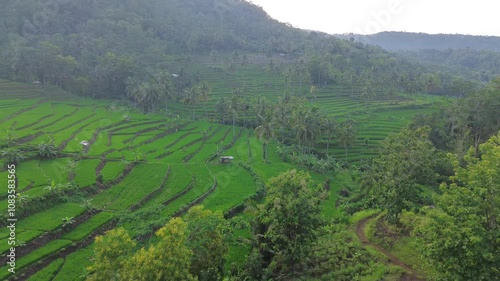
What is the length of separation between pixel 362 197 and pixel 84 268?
35859 millimetres

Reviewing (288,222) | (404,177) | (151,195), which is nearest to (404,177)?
Answer: (404,177)

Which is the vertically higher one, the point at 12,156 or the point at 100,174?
the point at 12,156

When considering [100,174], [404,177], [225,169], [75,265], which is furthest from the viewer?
[225,169]

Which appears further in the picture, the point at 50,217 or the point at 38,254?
the point at 50,217

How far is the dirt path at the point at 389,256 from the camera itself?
25.5 m

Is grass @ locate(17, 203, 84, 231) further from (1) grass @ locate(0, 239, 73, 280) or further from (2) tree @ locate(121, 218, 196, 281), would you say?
(2) tree @ locate(121, 218, 196, 281)

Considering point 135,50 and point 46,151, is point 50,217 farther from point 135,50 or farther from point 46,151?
point 135,50

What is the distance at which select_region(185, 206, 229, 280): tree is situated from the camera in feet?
77.1

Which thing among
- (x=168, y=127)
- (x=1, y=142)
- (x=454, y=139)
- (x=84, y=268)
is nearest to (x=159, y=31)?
(x=168, y=127)

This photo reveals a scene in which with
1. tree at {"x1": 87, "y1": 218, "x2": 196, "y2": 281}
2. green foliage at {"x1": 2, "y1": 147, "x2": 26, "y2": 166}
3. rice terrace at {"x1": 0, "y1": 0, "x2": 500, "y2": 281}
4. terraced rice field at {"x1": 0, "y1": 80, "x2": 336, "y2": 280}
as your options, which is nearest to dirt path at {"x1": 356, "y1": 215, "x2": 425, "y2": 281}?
rice terrace at {"x1": 0, "y1": 0, "x2": 500, "y2": 281}

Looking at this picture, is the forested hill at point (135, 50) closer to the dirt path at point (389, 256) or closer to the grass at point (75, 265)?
the dirt path at point (389, 256)

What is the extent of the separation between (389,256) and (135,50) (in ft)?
408

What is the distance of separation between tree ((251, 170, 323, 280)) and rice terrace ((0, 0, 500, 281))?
14 cm

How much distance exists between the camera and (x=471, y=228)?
18.8 meters
